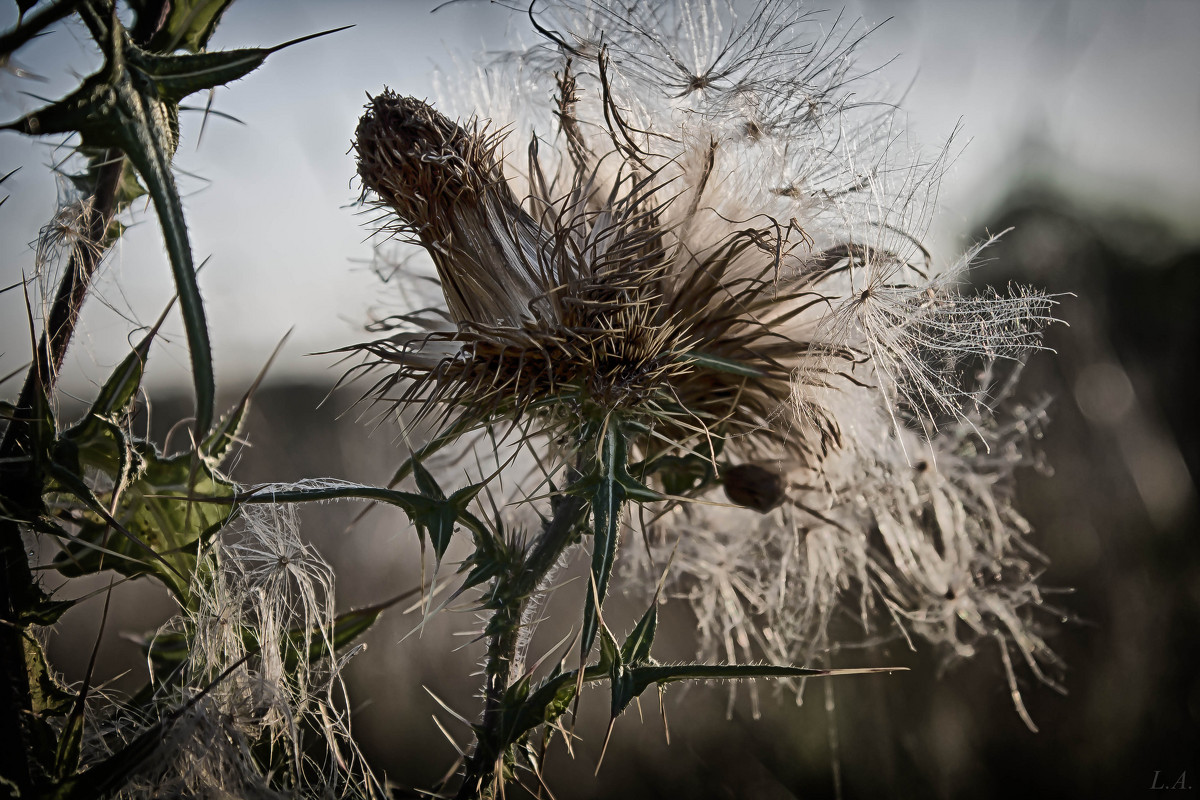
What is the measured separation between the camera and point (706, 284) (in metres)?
1.51

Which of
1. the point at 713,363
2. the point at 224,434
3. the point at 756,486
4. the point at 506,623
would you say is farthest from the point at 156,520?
the point at 756,486

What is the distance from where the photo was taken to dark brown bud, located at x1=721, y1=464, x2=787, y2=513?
161 cm

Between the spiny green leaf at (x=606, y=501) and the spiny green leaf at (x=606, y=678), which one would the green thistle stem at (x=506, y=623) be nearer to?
the spiny green leaf at (x=606, y=678)

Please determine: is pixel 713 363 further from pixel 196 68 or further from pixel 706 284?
pixel 196 68

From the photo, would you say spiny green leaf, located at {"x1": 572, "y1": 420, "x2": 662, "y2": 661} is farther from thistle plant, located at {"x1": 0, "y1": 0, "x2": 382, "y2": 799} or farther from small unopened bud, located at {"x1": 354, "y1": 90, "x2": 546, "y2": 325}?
thistle plant, located at {"x1": 0, "y1": 0, "x2": 382, "y2": 799}

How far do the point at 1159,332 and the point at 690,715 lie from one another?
256 inches

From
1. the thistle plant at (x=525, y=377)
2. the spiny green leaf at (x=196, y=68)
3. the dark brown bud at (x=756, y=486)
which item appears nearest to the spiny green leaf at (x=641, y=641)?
the thistle plant at (x=525, y=377)

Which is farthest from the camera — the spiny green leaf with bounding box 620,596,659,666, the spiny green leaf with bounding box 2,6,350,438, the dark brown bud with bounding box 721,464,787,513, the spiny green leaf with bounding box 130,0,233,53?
the dark brown bud with bounding box 721,464,787,513

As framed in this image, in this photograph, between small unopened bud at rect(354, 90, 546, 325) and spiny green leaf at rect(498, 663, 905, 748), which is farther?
small unopened bud at rect(354, 90, 546, 325)

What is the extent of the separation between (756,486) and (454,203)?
0.86 metres

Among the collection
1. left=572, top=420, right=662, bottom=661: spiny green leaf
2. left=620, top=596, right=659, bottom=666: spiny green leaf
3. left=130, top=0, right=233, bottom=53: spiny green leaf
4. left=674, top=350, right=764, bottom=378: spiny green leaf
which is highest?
left=130, top=0, right=233, bottom=53: spiny green leaf

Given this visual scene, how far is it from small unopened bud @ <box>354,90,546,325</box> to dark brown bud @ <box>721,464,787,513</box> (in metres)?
0.61

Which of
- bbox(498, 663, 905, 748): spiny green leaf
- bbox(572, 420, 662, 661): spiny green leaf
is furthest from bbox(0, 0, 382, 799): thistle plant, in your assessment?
bbox(572, 420, 662, 661): spiny green leaf

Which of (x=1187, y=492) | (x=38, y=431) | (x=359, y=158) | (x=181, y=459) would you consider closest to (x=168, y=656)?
(x=181, y=459)
